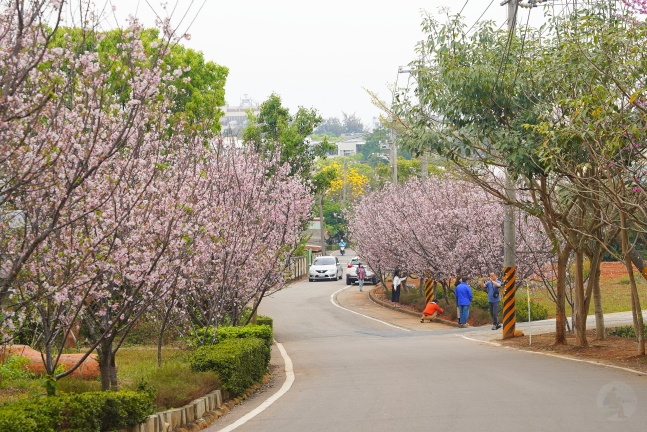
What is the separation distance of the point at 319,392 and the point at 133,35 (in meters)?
7.18

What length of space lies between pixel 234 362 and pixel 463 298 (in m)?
18.9

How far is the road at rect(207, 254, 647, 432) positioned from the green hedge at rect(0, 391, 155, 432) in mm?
1775

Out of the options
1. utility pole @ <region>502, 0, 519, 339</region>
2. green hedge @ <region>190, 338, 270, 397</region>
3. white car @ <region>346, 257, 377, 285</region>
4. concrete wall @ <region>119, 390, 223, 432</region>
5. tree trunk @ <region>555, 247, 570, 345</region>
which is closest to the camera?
concrete wall @ <region>119, 390, 223, 432</region>

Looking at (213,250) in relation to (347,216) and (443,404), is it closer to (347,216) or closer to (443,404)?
(443,404)

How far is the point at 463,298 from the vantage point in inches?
1287

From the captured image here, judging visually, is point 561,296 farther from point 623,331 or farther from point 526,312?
point 526,312

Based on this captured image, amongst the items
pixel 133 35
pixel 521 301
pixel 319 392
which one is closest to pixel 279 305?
pixel 521 301

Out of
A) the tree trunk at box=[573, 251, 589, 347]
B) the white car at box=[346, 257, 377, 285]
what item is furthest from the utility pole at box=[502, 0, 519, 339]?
the white car at box=[346, 257, 377, 285]

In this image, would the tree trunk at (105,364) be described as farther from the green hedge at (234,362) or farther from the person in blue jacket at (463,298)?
the person in blue jacket at (463,298)

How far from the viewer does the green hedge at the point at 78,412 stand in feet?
26.2

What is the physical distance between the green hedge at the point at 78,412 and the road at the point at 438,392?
1775 mm

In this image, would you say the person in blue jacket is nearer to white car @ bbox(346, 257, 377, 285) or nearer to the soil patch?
the soil patch

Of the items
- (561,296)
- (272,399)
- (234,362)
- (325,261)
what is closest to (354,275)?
(325,261)

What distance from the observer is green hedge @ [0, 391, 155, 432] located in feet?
26.2
